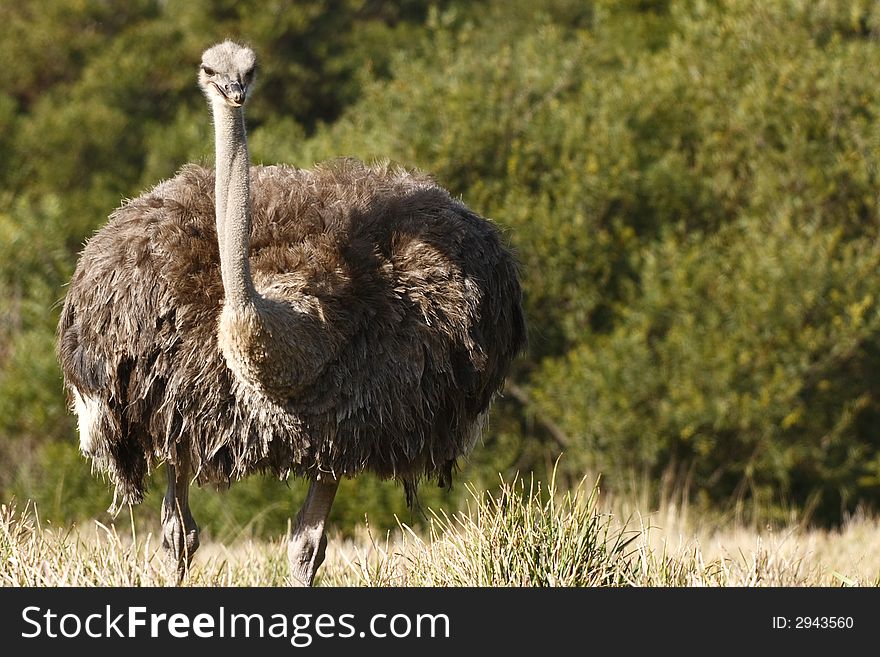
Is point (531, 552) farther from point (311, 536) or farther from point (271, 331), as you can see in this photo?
point (271, 331)

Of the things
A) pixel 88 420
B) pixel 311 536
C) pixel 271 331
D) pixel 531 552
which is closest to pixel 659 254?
pixel 311 536

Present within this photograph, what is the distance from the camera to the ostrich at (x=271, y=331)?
5.13 meters

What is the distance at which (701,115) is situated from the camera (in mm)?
15570

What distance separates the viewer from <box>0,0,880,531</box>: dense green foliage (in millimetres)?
14078

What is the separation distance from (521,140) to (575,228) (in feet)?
4.07

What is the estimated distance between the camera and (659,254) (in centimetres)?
1480

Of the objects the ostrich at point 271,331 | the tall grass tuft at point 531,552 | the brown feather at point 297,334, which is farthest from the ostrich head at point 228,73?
the tall grass tuft at point 531,552

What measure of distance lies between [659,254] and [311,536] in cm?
962

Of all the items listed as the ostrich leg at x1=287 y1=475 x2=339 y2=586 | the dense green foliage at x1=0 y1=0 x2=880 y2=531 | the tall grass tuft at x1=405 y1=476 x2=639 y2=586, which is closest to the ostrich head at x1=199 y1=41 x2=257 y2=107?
the ostrich leg at x1=287 y1=475 x2=339 y2=586

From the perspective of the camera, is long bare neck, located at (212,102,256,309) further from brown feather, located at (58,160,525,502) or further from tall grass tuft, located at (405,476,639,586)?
tall grass tuft, located at (405,476,639,586)

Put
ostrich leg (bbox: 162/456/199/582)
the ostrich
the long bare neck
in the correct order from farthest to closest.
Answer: ostrich leg (bbox: 162/456/199/582), the ostrich, the long bare neck

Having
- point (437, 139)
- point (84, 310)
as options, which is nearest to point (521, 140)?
point (437, 139)

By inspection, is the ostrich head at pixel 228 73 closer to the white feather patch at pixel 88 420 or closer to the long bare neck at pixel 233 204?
the long bare neck at pixel 233 204

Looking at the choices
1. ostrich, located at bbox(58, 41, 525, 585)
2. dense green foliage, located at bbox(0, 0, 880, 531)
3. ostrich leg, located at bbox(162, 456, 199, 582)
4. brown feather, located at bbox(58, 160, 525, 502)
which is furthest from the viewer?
dense green foliage, located at bbox(0, 0, 880, 531)
